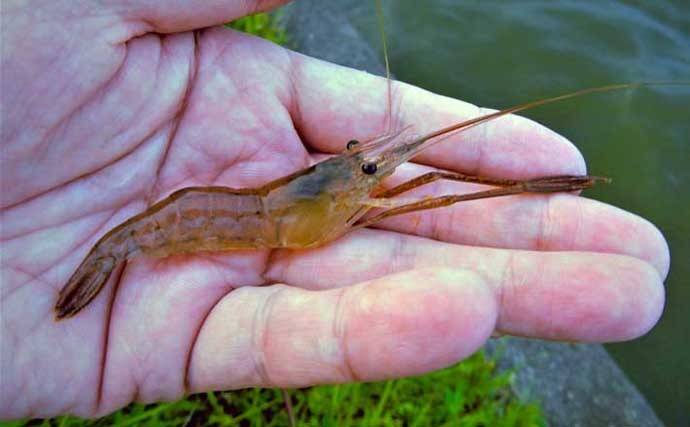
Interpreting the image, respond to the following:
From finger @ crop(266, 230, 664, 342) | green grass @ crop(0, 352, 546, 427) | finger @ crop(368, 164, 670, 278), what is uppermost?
finger @ crop(368, 164, 670, 278)

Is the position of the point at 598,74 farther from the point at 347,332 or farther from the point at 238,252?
the point at 347,332

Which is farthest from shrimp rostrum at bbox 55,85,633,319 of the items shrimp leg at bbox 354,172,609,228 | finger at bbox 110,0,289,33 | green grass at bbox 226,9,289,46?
green grass at bbox 226,9,289,46

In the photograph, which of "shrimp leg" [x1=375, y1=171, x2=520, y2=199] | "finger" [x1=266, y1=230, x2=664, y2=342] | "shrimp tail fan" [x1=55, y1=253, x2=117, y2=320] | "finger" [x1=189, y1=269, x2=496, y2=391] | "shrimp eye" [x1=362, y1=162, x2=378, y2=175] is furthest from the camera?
"shrimp eye" [x1=362, y1=162, x2=378, y2=175]

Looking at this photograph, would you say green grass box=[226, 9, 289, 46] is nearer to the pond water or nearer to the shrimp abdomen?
the pond water

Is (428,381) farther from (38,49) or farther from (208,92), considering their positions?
(38,49)

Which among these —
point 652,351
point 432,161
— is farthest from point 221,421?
point 652,351

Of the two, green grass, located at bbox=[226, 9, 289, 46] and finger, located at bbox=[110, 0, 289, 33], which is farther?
green grass, located at bbox=[226, 9, 289, 46]
